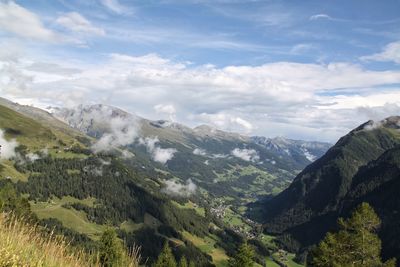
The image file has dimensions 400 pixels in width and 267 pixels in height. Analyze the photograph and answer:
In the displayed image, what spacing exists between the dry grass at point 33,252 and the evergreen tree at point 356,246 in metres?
44.5

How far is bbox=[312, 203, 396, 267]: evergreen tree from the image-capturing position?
4809cm

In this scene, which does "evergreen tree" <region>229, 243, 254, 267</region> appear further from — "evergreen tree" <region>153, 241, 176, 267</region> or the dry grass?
the dry grass

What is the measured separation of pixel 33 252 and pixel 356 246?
47822 millimetres

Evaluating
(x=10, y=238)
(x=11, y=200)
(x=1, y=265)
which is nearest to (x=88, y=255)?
(x=10, y=238)

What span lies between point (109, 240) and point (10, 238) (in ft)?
186

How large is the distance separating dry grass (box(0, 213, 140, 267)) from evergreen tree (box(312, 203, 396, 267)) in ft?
146

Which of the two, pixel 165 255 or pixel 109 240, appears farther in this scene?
pixel 165 255

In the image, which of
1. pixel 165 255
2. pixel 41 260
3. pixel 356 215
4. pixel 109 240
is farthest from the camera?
pixel 165 255

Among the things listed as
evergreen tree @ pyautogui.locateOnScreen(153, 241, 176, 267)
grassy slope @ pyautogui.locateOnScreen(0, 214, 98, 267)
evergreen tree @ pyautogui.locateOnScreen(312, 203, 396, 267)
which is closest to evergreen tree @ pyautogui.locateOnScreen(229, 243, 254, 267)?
evergreen tree @ pyautogui.locateOnScreen(153, 241, 176, 267)

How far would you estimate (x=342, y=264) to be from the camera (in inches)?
1907

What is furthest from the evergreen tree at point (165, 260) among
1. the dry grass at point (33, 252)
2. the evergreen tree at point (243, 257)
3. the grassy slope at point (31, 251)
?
the grassy slope at point (31, 251)

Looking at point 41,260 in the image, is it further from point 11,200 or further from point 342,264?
point 11,200

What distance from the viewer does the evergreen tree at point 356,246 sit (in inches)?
1893

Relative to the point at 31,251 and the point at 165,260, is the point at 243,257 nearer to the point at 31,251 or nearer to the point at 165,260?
the point at 165,260
